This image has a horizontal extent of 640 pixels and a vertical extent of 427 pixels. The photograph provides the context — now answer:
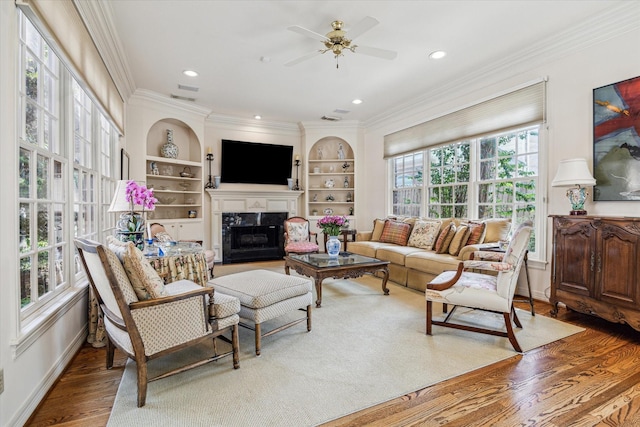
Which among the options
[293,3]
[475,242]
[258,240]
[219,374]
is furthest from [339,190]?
[219,374]

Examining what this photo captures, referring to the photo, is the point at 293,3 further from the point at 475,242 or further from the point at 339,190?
the point at 339,190

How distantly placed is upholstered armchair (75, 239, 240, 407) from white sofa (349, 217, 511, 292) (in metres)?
2.63

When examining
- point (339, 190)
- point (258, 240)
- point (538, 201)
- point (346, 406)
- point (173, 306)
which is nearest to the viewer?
point (346, 406)

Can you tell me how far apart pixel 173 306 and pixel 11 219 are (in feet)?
2.86

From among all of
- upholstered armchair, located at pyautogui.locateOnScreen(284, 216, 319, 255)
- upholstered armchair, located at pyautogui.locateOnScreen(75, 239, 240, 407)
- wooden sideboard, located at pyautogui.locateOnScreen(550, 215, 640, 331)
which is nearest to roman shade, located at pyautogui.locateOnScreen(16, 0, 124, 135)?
upholstered armchair, located at pyautogui.locateOnScreen(75, 239, 240, 407)

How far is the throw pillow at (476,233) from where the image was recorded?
3.85 meters

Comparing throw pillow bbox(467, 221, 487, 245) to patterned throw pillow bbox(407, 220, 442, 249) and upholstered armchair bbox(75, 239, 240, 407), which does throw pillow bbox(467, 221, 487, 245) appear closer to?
patterned throw pillow bbox(407, 220, 442, 249)

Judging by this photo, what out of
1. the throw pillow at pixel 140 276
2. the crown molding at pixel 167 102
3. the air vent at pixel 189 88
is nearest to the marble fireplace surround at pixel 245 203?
the crown molding at pixel 167 102

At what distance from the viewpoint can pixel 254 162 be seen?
6.47m

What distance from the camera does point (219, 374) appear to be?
2.07 meters

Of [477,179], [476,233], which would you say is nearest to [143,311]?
[476,233]

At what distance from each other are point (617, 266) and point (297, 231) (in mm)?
4233

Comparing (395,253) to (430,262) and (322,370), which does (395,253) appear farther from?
(322,370)

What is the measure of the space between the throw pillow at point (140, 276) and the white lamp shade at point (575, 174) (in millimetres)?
3462
